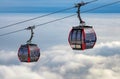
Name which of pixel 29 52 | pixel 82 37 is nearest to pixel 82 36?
pixel 82 37

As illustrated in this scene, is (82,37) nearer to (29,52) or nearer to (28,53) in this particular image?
(29,52)

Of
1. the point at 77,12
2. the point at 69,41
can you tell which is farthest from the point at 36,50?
the point at 77,12

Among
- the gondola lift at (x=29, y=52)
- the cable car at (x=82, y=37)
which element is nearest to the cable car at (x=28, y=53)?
the gondola lift at (x=29, y=52)

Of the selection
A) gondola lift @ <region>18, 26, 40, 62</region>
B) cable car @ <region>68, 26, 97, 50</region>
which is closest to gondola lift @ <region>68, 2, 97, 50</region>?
cable car @ <region>68, 26, 97, 50</region>

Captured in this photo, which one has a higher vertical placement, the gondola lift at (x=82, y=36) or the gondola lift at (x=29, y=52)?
the gondola lift at (x=82, y=36)

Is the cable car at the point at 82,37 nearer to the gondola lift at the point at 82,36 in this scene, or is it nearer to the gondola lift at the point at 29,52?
the gondola lift at the point at 82,36

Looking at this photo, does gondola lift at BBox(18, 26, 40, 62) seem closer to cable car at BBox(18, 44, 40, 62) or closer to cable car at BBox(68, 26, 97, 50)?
cable car at BBox(18, 44, 40, 62)

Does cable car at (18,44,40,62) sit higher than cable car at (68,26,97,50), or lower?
lower
